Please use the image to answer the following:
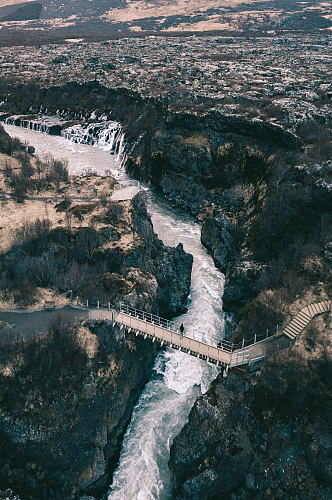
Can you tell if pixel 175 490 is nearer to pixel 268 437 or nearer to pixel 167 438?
pixel 167 438

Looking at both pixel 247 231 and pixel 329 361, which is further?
pixel 247 231

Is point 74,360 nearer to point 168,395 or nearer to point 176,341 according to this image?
point 176,341

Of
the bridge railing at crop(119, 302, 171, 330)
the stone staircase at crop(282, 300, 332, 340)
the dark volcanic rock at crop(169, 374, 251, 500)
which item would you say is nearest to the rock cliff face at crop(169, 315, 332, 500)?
the dark volcanic rock at crop(169, 374, 251, 500)

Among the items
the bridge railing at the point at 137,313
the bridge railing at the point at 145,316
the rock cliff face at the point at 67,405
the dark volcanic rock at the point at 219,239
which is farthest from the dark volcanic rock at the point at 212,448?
the dark volcanic rock at the point at 219,239

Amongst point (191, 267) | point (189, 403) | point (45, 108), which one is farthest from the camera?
point (45, 108)

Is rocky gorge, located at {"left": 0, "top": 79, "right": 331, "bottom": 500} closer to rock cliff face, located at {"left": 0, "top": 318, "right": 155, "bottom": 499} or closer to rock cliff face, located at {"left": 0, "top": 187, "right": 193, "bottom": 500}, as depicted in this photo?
rock cliff face, located at {"left": 0, "top": 318, "right": 155, "bottom": 499}

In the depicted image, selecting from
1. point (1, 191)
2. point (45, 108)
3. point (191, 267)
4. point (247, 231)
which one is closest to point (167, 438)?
point (191, 267)
